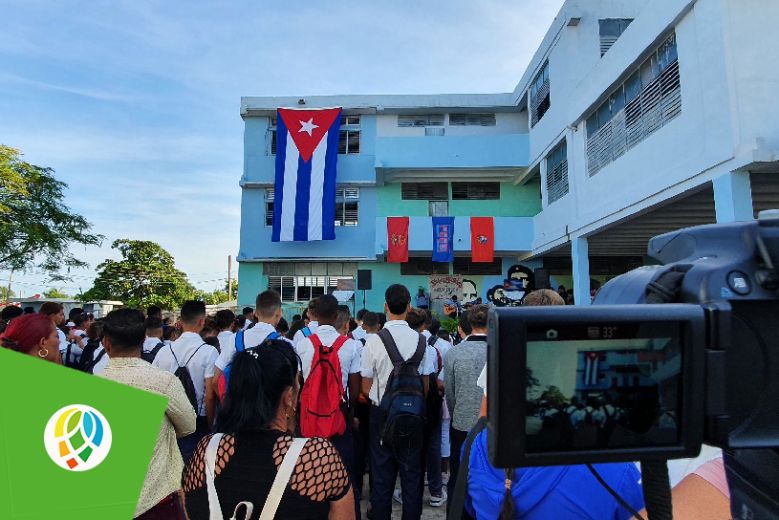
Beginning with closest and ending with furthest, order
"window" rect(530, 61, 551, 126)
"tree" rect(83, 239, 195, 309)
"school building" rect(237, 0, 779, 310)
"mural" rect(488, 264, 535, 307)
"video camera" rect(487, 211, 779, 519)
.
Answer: "video camera" rect(487, 211, 779, 519) → "school building" rect(237, 0, 779, 310) → "window" rect(530, 61, 551, 126) → "mural" rect(488, 264, 535, 307) → "tree" rect(83, 239, 195, 309)

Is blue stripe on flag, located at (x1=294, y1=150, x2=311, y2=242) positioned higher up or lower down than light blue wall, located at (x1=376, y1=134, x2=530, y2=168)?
lower down

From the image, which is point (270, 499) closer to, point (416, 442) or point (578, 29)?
point (416, 442)

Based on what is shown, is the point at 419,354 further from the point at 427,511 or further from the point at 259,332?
the point at 427,511

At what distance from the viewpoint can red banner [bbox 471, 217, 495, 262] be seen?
14.2m

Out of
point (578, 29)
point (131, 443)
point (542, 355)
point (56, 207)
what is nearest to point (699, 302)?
point (542, 355)

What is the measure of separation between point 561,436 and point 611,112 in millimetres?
9377

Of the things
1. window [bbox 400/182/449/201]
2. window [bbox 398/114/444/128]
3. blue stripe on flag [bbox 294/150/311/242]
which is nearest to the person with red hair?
blue stripe on flag [bbox 294/150/311/242]

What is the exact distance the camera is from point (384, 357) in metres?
3.28

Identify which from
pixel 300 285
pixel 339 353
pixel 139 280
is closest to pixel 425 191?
pixel 300 285

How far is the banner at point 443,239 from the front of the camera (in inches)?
559

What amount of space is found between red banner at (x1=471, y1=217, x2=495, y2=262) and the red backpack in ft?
36.6

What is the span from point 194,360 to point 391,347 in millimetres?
1557

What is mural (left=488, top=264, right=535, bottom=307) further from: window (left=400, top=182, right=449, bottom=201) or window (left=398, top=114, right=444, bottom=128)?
window (left=398, top=114, right=444, bottom=128)

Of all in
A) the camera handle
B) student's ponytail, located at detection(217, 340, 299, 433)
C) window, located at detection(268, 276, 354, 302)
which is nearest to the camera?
the camera handle
